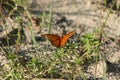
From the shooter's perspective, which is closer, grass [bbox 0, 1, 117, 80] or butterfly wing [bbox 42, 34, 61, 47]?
butterfly wing [bbox 42, 34, 61, 47]

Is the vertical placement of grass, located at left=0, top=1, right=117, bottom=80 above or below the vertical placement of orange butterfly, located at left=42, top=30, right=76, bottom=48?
below

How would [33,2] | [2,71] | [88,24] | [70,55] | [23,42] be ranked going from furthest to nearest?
[33,2] → [88,24] → [23,42] → [70,55] → [2,71]

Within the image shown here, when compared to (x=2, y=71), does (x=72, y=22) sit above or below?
above

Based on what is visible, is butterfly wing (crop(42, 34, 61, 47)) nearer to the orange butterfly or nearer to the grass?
the orange butterfly

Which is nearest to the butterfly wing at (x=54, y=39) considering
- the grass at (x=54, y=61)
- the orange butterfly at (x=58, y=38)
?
the orange butterfly at (x=58, y=38)

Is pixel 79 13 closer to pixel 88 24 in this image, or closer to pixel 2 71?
pixel 88 24

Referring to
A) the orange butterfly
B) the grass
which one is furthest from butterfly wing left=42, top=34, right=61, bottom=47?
the grass

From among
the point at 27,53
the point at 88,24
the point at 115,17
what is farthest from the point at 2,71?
the point at 115,17

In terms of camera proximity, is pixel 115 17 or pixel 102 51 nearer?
pixel 102 51
